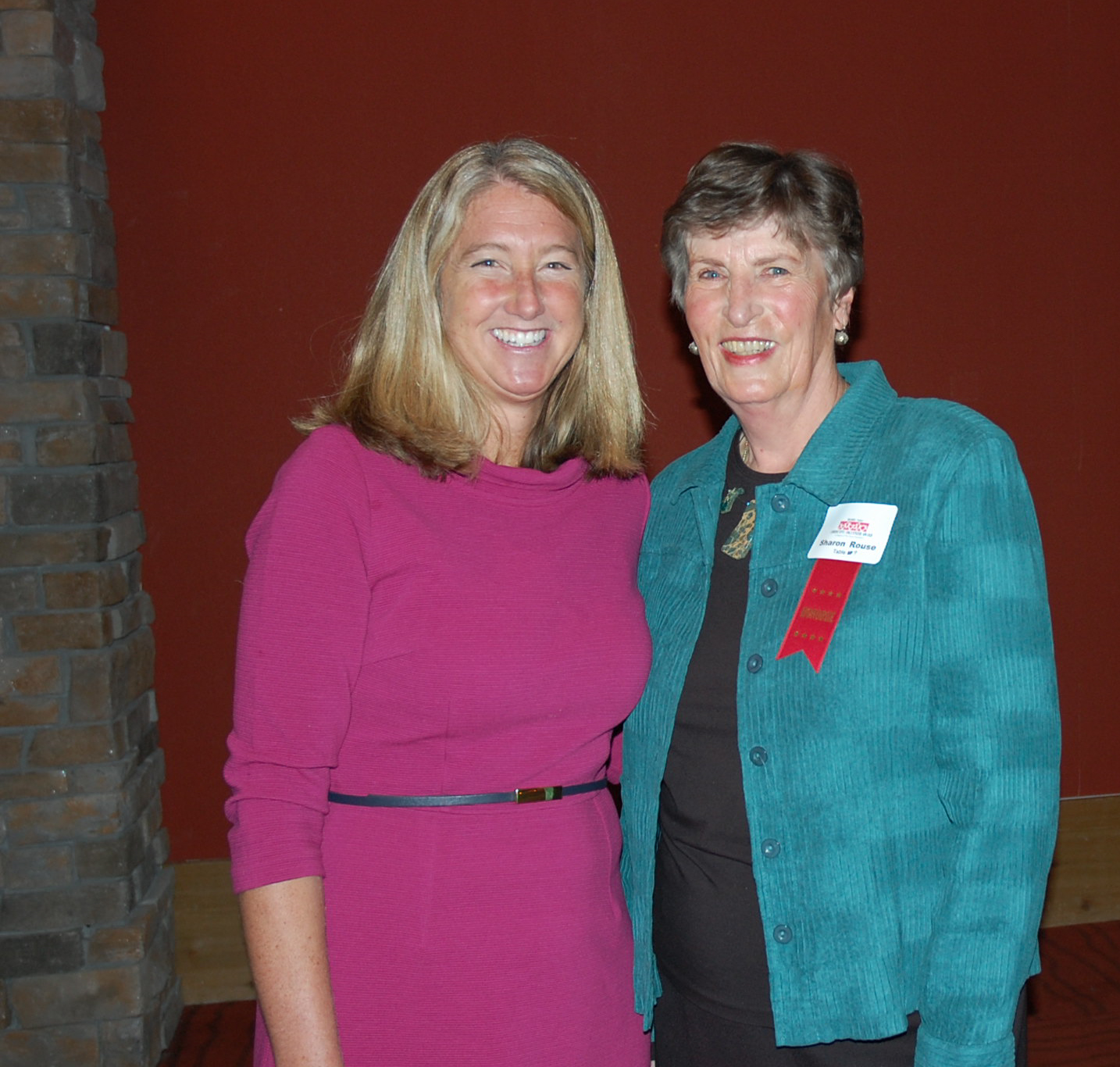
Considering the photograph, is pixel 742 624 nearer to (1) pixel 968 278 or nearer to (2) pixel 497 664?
(2) pixel 497 664

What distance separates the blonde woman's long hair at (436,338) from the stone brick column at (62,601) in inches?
52.0

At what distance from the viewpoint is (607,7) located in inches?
125

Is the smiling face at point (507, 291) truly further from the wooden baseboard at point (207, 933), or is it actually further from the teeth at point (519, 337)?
the wooden baseboard at point (207, 933)

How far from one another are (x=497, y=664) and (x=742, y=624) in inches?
14.5

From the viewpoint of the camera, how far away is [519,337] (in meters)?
1.72

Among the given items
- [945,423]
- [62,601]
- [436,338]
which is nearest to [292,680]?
[436,338]

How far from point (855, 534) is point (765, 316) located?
1.28 ft

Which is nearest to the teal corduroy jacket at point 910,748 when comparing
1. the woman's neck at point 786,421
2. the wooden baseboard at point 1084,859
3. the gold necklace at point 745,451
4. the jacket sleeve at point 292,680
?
the woman's neck at point 786,421

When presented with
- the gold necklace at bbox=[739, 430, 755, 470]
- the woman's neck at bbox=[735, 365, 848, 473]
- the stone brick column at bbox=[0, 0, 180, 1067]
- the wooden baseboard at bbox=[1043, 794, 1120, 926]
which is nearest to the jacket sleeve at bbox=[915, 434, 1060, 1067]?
the woman's neck at bbox=[735, 365, 848, 473]

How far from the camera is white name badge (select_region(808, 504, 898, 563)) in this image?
145 cm

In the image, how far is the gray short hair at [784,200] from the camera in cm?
164

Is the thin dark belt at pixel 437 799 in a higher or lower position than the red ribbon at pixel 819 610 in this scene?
lower

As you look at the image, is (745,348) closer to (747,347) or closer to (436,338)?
(747,347)

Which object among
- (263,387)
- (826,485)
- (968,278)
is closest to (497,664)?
(826,485)
